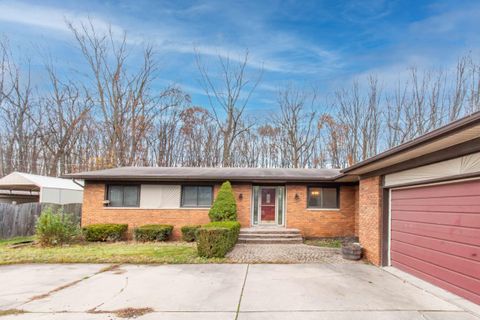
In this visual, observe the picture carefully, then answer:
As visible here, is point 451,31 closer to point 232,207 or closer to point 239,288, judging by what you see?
point 232,207

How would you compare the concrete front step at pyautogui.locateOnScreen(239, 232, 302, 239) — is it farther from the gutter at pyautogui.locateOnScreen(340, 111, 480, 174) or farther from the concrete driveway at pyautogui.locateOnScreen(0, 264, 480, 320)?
the gutter at pyautogui.locateOnScreen(340, 111, 480, 174)

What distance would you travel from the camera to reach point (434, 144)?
467 cm

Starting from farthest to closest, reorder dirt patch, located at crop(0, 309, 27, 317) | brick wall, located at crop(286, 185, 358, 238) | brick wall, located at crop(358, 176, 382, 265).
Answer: brick wall, located at crop(286, 185, 358, 238) < brick wall, located at crop(358, 176, 382, 265) < dirt patch, located at crop(0, 309, 27, 317)

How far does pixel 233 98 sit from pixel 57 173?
15876 millimetres

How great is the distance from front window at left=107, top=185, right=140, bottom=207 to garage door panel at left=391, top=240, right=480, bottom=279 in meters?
9.73

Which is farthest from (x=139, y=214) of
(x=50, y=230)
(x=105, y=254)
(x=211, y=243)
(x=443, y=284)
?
(x=443, y=284)

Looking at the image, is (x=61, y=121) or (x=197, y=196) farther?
(x=61, y=121)

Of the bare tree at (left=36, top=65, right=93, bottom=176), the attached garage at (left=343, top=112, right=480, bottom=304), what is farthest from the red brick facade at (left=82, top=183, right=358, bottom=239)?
the bare tree at (left=36, top=65, right=93, bottom=176)

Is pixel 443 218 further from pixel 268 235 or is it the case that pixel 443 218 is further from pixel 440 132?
pixel 268 235

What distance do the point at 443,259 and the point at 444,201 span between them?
39.9 inches

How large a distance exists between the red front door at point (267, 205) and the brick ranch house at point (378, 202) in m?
0.04

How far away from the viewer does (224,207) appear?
443 inches

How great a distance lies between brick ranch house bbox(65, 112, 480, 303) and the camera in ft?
15.2

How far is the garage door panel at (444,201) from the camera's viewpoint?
15.1 ft
